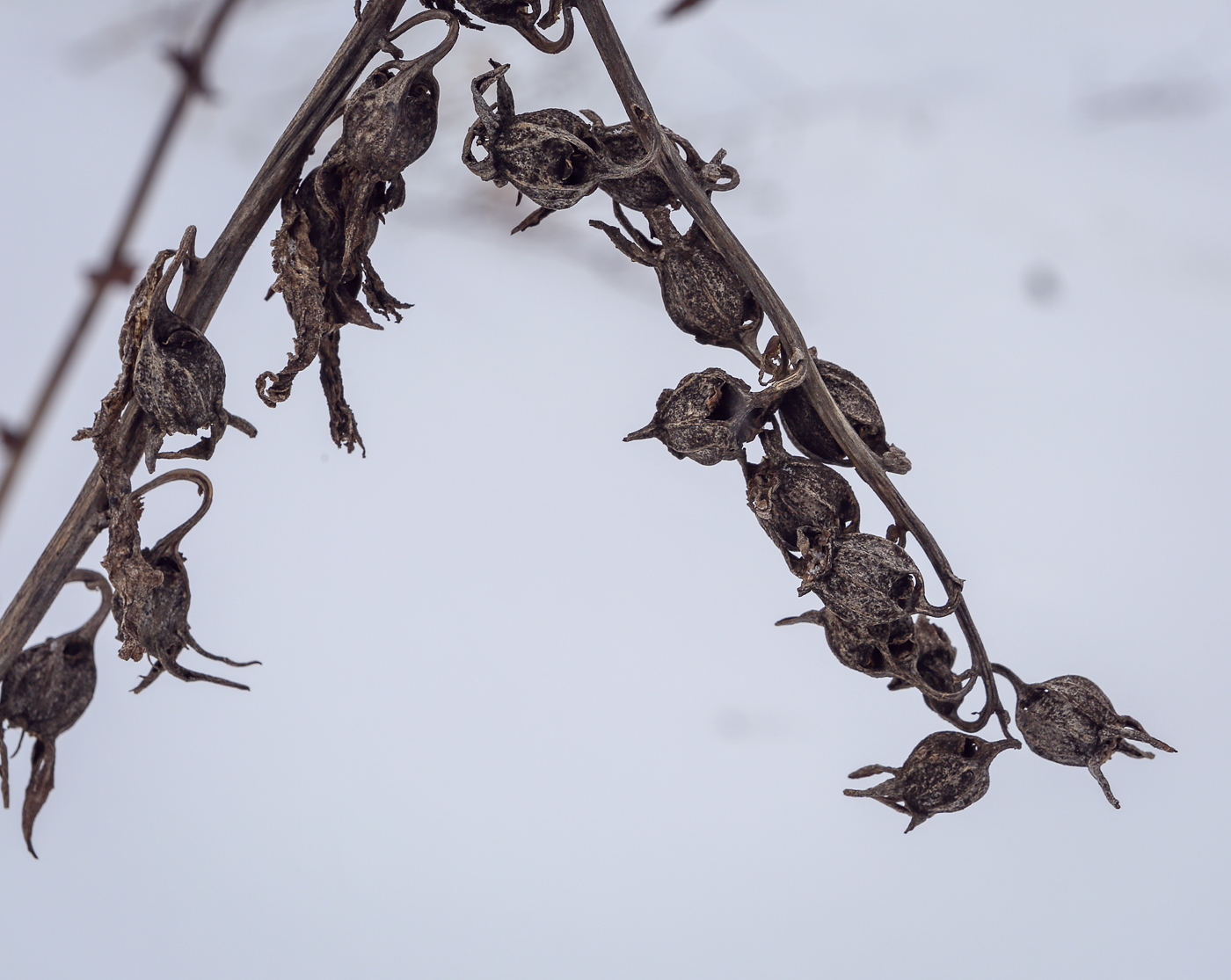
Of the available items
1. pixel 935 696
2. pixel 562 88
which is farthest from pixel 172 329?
pixel 562 88

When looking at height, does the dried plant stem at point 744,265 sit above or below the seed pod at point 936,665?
above

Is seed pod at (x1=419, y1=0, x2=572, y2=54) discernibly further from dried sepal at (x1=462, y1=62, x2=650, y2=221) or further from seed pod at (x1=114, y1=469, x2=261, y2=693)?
seed pod at (x1=114, y1=469, x2=261, y2=693)

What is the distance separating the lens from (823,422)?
1.64ft

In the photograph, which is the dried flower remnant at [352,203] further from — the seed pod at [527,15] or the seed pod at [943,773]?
the seed pod at [943,773]

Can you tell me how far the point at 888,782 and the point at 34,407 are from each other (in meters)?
0.44

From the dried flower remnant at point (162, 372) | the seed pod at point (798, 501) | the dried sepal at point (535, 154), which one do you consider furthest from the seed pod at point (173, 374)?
the seed pod at point (798, 501)

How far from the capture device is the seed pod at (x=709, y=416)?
18.6 inches

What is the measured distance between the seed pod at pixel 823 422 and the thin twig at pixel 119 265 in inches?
11.8

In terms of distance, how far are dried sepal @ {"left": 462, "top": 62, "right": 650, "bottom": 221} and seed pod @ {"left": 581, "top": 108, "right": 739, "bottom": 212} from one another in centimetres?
1

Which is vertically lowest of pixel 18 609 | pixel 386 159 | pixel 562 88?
pixel 18 609

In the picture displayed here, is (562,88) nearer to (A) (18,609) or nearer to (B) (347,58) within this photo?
(B) (347,58)

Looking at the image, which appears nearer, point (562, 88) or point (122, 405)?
point (122, 405)

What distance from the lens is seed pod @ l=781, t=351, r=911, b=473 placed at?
505 mm

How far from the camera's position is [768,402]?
48 cm
